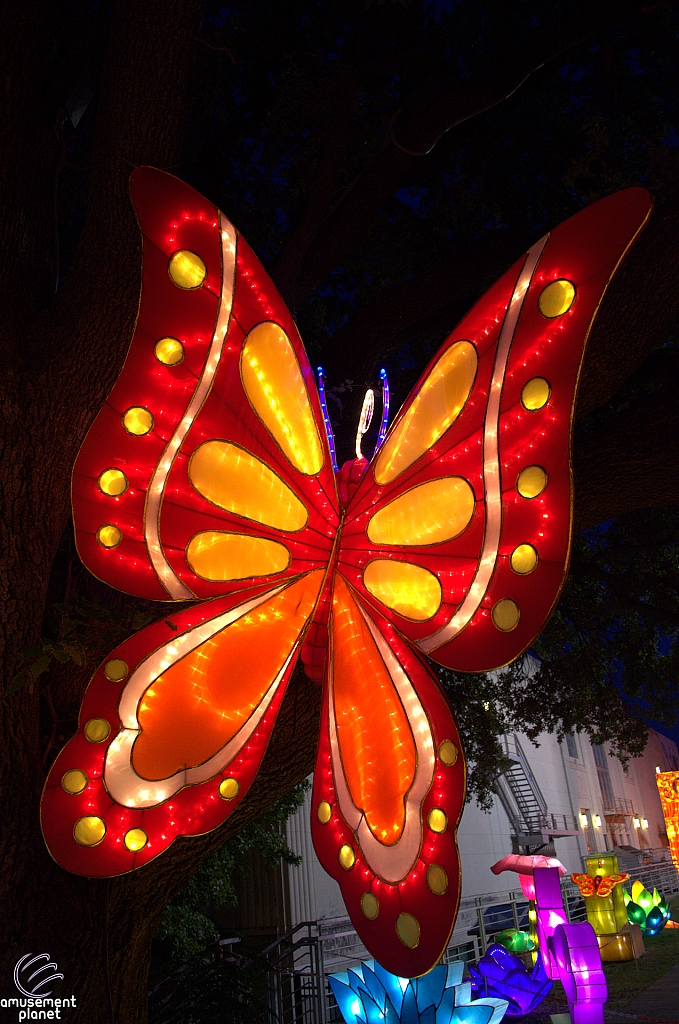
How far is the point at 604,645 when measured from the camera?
9461 millimetres

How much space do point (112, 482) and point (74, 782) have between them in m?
1.09

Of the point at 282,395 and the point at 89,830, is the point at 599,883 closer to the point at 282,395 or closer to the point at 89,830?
the point at 89,830

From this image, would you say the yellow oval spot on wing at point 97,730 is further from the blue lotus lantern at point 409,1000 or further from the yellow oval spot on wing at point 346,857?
the blue lotus lantern at point 409,1000

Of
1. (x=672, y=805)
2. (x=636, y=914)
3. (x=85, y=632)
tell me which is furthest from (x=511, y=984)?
(x=672, y=805)

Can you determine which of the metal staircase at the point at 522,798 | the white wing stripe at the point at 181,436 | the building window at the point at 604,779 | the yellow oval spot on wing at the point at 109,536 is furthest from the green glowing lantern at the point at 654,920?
the building window at the point at 604,779

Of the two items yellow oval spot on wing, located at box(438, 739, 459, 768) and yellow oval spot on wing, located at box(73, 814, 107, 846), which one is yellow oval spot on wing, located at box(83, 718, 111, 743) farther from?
yellow oval spot on wing, located at box(438, 739, 459, 768)

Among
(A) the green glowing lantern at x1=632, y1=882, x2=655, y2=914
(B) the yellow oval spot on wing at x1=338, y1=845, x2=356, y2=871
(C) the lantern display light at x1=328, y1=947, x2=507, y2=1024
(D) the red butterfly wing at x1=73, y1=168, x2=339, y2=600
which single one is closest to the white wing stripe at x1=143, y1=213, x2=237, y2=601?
(D) the red butterfly wing at x1=73, y1=168, x2=339, y2=600

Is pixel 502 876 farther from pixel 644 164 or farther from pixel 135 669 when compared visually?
pixel 135 669

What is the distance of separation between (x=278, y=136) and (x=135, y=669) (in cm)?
533

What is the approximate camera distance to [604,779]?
33844 millimetres

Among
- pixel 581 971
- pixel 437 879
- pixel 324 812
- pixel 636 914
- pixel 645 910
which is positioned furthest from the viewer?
pixel 645 910

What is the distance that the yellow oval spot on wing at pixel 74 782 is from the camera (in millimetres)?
2580

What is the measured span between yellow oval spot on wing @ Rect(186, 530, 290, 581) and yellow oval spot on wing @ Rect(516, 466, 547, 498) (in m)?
0.95

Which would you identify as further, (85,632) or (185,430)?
(85,632)
